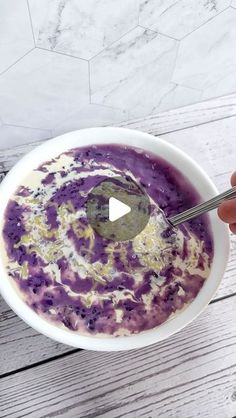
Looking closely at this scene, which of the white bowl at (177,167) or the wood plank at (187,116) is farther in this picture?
the wood plank at (187,116)

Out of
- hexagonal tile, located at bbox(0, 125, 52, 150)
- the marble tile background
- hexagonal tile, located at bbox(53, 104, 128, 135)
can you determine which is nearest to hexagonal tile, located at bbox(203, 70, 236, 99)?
the marble tile background

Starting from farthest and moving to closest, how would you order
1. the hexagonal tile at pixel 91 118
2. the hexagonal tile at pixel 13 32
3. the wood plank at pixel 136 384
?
the hexagonal tile at pixel 91 118 → the wood plank at pixel 136 384 → the hexagonal tile at pixel 13 32

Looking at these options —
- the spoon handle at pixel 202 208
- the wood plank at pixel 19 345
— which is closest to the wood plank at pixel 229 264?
the wood plank at pixel 19 345

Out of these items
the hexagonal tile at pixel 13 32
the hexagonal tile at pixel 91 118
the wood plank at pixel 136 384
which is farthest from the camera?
the hexagonal tile at pixel 91 118

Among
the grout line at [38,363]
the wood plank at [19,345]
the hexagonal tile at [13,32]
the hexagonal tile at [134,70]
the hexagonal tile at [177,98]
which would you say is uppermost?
the hexagonal tile at [13,32]

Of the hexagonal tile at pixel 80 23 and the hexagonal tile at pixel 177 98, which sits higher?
the hexagonal tile at pixel 80 23

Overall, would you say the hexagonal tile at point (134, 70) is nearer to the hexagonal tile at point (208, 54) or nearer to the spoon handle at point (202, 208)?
the hexagonal tile at point (208, 54)

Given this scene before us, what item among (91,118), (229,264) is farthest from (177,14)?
(229,264)

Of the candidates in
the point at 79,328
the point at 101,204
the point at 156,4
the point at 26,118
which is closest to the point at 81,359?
the point at 79,328
